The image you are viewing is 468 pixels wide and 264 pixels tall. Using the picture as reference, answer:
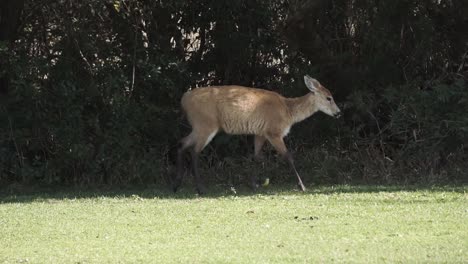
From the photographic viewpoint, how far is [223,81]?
47.0 ft

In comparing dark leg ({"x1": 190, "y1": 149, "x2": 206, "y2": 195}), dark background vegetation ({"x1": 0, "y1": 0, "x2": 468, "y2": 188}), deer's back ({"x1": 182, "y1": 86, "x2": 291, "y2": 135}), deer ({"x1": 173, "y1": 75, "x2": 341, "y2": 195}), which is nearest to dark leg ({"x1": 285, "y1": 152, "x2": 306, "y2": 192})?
deer ({"x1": 173, "y1": 75, "x2": 341, "y2": 195})

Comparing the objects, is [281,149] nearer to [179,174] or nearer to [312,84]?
[312,84]

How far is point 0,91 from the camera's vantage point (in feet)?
43.8

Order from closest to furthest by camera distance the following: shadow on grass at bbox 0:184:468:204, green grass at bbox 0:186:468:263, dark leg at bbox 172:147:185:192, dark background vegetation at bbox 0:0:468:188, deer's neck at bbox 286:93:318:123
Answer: green grass at bbox 0:186:468:263
shadow on grass at bbox 0:184:468:204
dark leg at bbox 172:147:185:192
deer's neck at bbox 286:93:318:123
dark background vegetation at bbox 0:0:468:188

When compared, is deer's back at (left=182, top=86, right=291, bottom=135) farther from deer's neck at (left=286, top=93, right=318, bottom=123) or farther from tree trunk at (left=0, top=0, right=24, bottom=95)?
tree trunk at (left=0, top=0, right=24, bottom=95)

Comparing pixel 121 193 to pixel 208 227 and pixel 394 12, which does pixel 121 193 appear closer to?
pixel 208 227

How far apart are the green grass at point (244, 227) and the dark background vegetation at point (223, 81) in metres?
1.42

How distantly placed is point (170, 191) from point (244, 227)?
3.21 m

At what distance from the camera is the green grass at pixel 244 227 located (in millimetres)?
7395

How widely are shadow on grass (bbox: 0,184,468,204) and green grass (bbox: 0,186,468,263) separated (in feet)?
0.13

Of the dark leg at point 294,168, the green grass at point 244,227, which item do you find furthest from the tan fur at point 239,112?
the green grass at point 244,227

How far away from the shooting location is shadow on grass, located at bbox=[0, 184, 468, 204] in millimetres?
11031

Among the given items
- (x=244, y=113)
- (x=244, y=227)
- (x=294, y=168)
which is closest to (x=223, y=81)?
(x=244, y=113)

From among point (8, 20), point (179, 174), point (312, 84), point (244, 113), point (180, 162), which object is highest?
point (8, 20)
